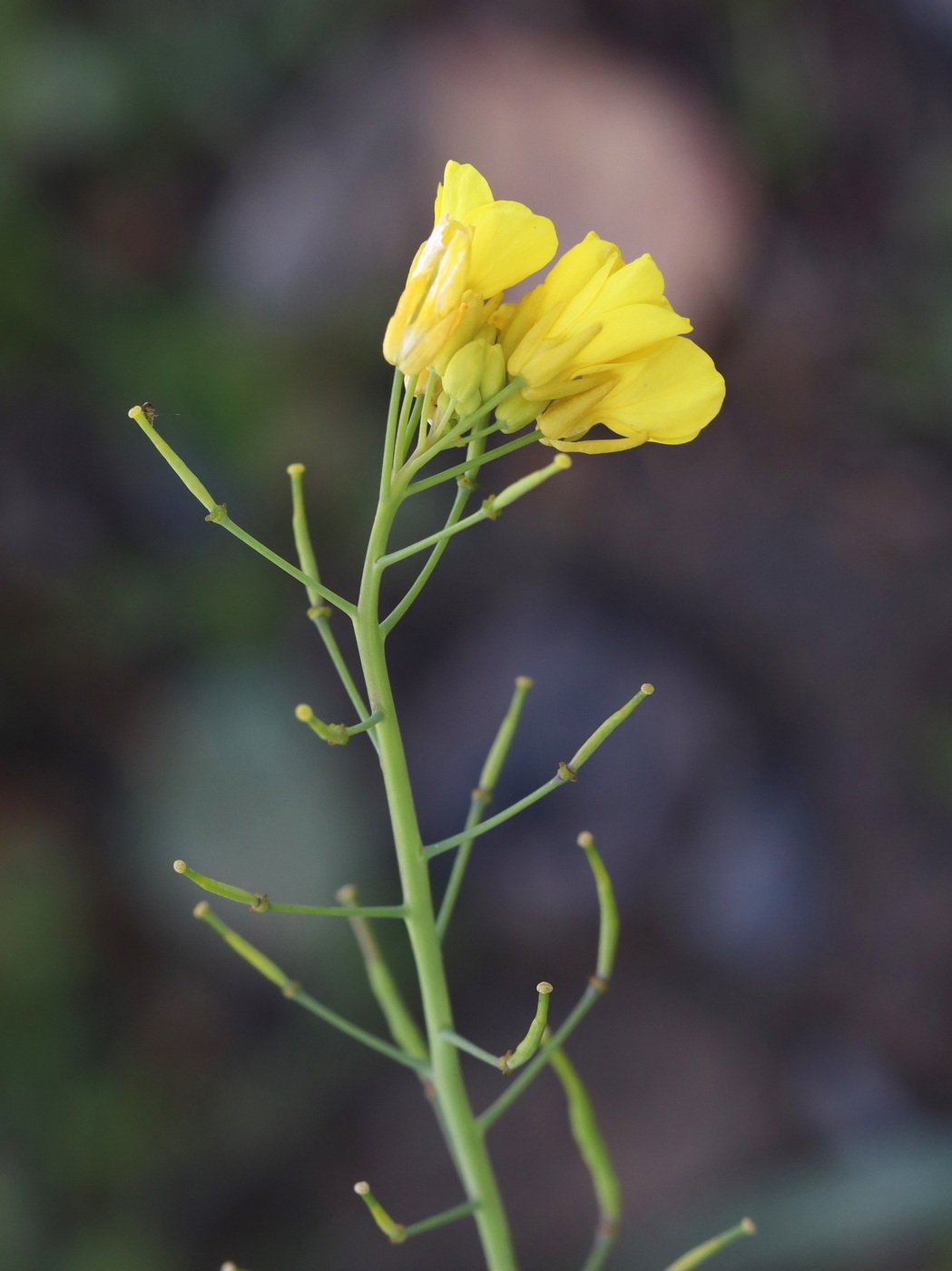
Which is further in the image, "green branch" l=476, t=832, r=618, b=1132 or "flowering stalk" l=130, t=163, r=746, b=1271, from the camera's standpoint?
"green branch" l=476, t=832, r=618, b=1132

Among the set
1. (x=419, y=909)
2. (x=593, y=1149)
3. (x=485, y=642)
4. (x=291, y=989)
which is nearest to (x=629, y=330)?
(x=419, y=909)

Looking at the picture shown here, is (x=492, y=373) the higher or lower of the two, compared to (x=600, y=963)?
higher

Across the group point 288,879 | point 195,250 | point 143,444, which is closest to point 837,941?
point 288,879

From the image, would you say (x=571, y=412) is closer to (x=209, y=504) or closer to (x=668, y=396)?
(x=668, y=396)

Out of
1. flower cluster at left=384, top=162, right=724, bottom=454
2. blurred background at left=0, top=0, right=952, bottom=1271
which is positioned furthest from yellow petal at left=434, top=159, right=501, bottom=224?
blurred background at left=0, top=0, right=952, bottom=1271

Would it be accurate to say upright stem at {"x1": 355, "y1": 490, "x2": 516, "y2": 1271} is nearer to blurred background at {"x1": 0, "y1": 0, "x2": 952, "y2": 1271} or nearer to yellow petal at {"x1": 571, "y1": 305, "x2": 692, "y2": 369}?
yellow petal at {"x1": 571, "y1": 305, "x2": 692, "y2": 369}

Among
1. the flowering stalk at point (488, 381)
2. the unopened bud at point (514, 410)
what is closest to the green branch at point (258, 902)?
the flowering stalk at point (488, 381)

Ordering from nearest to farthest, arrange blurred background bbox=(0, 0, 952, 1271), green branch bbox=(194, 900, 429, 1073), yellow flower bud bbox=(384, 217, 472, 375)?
yellow flower bud bbox=(384, 217, 472, 375) → green branch bbox=(194, 900, 429, 1073) → blurred background bbox=(0, 0, 952, 1271)
